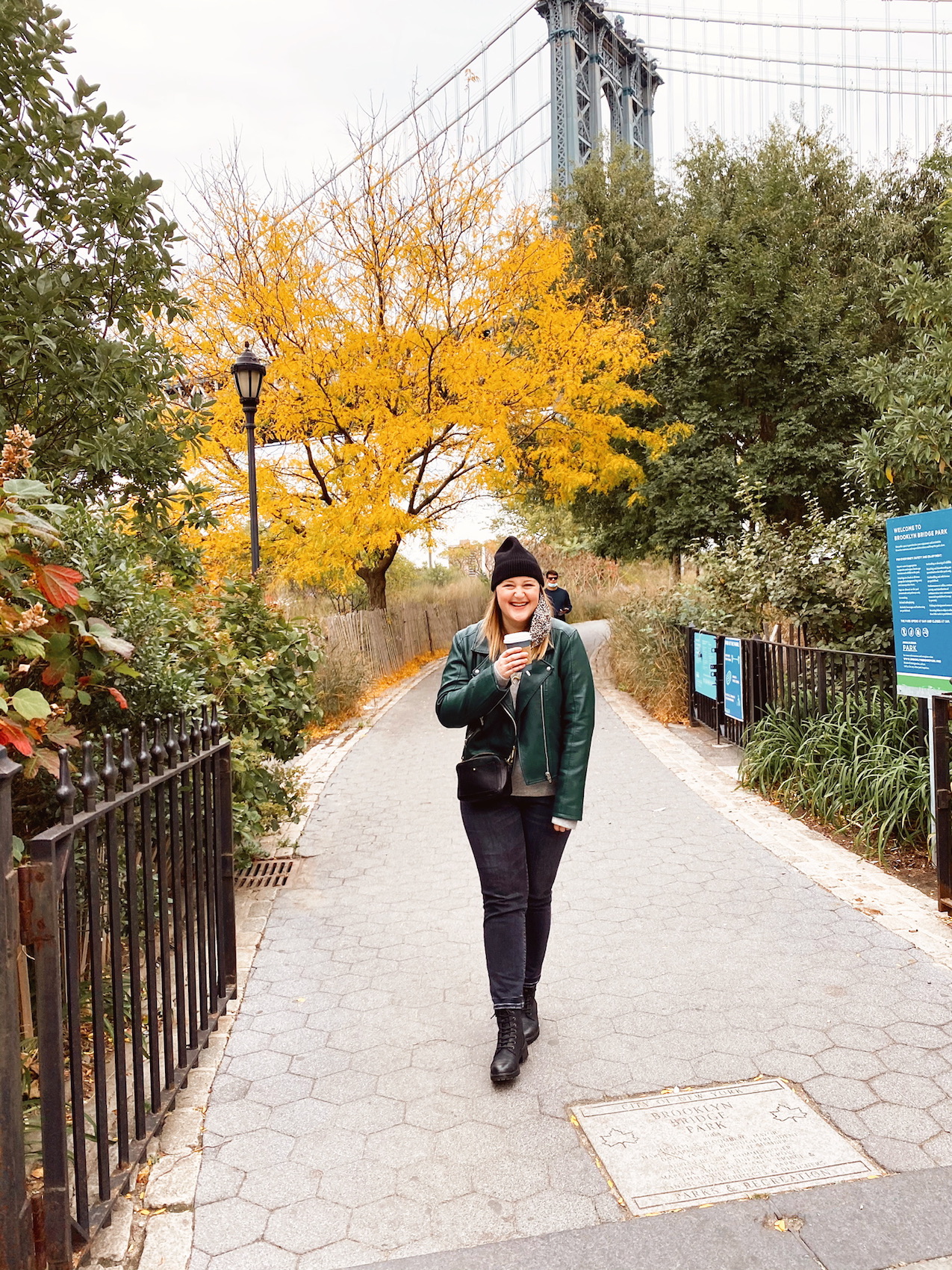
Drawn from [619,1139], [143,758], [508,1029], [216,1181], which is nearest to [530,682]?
[508,1029]

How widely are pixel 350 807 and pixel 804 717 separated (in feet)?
11.9

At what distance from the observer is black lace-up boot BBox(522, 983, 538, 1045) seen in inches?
133

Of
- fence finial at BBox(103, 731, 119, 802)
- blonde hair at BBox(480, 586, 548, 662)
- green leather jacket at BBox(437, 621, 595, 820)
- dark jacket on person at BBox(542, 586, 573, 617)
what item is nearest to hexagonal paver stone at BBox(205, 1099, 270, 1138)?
fence finial at BBox(103, 731, 119, 802)

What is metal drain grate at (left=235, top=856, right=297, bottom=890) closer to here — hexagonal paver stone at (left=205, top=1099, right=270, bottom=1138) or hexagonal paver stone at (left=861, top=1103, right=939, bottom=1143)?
hexagonal paver stone at (left=205, top=1099, right=270, bottom=1138)

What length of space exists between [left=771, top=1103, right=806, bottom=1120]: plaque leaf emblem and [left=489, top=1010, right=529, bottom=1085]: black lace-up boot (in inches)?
31.8

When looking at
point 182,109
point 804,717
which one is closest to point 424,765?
point 804,717

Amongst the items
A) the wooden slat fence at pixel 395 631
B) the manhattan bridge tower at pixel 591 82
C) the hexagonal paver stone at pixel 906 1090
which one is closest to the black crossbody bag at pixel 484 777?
the hexagonal paver stone at pixel 906 1090

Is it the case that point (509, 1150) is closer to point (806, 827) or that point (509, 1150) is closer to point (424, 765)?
point (806, 827)

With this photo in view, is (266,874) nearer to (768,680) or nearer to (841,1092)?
(841,1092)

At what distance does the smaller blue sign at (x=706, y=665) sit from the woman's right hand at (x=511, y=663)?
6.72 metres

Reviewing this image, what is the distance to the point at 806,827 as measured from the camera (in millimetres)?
6211

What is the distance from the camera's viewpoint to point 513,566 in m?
3.25

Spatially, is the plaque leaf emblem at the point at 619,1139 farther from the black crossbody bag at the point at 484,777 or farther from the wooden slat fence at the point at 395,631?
the wooden slat fence at the point at 395,631

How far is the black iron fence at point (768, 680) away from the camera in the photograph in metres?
6.70
